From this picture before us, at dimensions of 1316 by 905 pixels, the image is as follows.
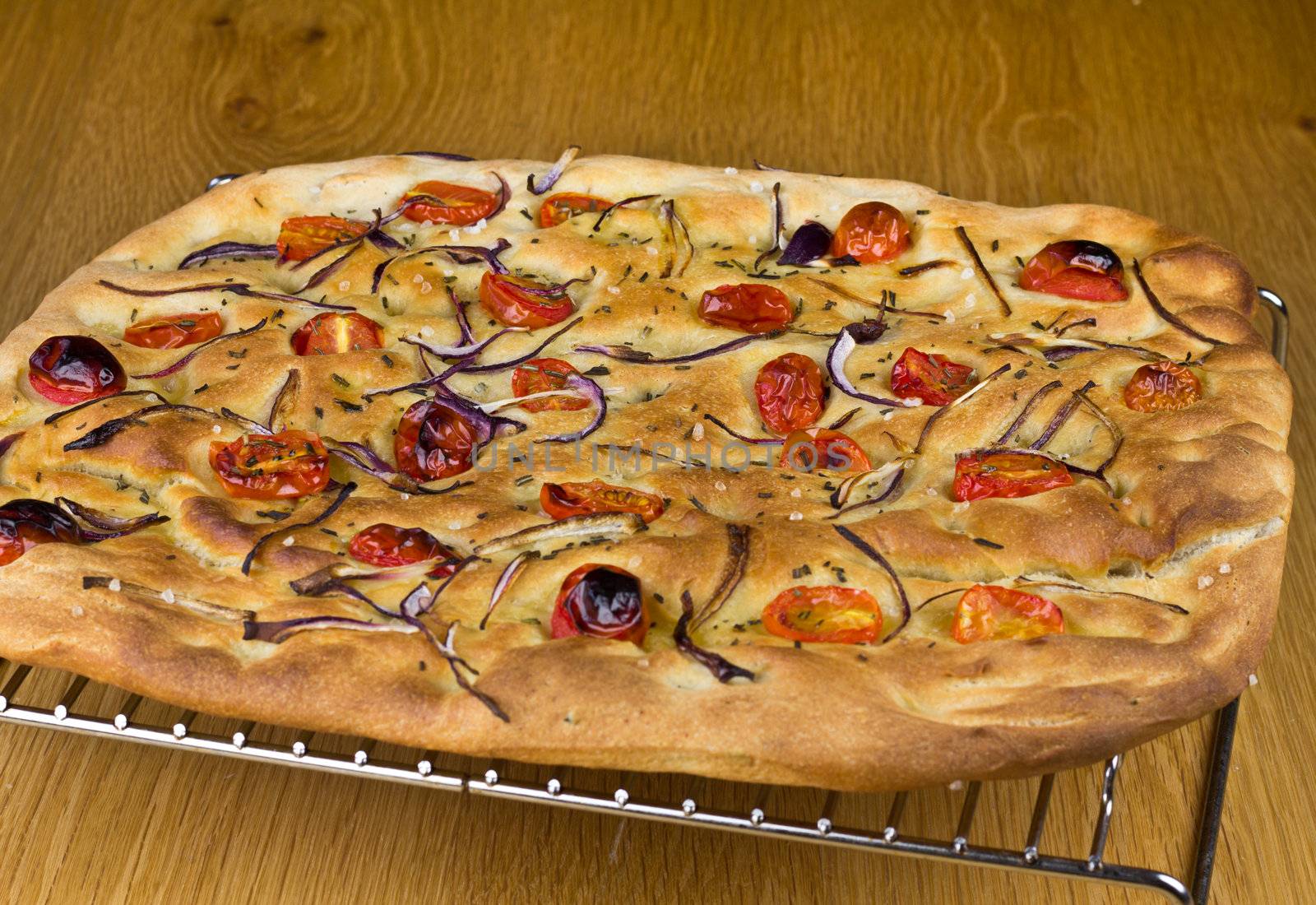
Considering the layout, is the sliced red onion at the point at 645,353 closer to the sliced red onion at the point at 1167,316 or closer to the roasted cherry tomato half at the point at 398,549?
the roasted cherry tomato half at the point at 398,549

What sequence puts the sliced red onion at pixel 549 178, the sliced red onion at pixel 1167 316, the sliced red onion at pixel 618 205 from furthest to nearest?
the sliced red onion at pixel 549 178
the sliced red onion at pixel 618 205
the sliced red onion at pixel 1167 316

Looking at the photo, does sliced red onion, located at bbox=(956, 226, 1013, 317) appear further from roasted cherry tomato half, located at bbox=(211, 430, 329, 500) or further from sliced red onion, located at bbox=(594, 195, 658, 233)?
roasted cherry tomato half, located at bbox=(211, 430, 329, 500)

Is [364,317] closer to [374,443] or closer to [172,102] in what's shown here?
[374,443]

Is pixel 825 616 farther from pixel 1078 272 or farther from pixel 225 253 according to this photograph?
pixel 225 253

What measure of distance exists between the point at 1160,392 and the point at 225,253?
96.0 inches

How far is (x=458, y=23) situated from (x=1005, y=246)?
109 inches

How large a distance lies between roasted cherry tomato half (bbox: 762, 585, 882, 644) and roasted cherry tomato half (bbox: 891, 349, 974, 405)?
71cm

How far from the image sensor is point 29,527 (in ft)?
9.82

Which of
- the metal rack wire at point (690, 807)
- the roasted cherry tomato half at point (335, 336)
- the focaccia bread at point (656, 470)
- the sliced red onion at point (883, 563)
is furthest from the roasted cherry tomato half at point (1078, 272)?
the roasted cherry tomato half at point (335, 336)

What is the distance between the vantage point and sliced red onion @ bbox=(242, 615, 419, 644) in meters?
2.82

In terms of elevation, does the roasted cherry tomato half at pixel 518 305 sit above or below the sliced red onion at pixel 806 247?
below

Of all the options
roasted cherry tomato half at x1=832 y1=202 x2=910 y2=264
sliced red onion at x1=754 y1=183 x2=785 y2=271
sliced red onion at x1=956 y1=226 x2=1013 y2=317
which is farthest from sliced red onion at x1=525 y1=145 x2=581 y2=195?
sliced red onion at x1=956 y1=226 x2=1013 y2=317

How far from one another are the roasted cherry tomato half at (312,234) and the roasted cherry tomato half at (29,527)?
1094mm

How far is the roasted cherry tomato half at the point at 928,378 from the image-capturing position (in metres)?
3.43
